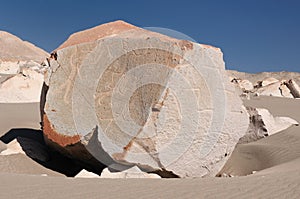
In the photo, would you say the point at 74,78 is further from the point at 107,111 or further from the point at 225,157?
the point at 225,157

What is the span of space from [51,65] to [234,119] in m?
2.65

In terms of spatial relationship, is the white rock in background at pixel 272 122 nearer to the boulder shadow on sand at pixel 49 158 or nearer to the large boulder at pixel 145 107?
the large boulder at pixel 145 107

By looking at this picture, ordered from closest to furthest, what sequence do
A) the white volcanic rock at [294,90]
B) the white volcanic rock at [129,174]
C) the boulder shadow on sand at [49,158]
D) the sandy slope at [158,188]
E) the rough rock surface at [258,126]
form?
the sandy slope at [158,188] → the white volcanic rock at [129,174] → the boulder shadow on sand at [49,158] → the rough rock surface at [258,126] → the white volcanic rock at [294,90]

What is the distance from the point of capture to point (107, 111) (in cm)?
462

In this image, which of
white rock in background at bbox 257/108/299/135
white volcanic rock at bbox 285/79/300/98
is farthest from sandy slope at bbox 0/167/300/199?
white volcanic rock at bbox 285/79/300/98

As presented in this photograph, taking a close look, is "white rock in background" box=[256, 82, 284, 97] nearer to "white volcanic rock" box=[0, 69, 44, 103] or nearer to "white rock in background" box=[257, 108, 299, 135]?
"white rock in background" box=[257, 108, 299, 135]

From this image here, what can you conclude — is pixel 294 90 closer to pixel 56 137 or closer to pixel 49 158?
pixel 49 158

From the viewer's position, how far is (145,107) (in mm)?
4324

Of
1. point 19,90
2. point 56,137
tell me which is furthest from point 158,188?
point 19,90

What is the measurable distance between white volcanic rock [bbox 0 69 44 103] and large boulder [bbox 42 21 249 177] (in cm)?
690

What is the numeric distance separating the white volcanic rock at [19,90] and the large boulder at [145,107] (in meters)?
6.90

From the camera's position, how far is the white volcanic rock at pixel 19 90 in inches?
448

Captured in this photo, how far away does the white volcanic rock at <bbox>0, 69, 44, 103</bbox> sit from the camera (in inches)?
448

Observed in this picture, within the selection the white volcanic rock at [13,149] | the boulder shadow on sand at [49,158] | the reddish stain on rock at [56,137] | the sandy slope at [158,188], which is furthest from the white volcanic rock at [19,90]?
the sandy slope at [158,188]
